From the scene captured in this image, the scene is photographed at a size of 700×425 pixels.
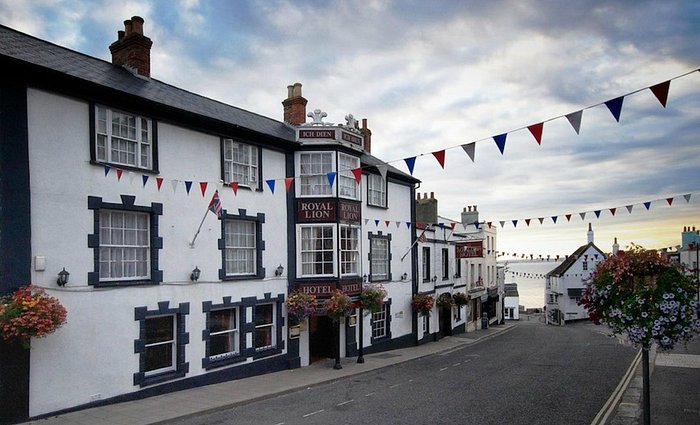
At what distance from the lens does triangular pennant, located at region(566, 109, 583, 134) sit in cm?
1131

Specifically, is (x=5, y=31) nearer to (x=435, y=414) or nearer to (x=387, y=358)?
(x=435, y=414)

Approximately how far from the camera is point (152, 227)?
15.5 m

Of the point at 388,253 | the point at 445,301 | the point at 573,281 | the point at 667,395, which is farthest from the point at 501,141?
the point at 573,281

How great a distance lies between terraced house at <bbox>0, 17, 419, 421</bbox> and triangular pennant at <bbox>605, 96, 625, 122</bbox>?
23.4ft

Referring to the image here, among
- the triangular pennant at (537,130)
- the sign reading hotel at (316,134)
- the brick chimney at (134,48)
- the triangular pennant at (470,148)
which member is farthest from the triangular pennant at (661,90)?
the brick chimney at (134,48)

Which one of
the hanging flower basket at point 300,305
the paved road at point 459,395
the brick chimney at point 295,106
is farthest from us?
the brick chimney at point 295,106

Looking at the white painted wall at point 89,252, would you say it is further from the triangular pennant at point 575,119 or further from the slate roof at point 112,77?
the triangular pennant at point 575,119

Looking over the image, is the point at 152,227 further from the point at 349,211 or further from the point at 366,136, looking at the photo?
the point at 366,136

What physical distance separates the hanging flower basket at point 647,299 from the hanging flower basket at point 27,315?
1230 cm

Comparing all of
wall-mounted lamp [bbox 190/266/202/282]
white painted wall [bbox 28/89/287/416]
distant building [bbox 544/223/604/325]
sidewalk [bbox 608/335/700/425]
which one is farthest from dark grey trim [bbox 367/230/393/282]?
distant building [bbox 544/223/604/325]

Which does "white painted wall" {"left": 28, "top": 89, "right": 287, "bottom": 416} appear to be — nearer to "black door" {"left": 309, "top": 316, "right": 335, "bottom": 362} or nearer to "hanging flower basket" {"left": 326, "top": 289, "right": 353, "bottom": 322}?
"hanging flower basket" {"left": 326, "top": 289, "right": 353, "bottom": 322}

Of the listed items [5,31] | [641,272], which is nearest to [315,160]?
[5,31]

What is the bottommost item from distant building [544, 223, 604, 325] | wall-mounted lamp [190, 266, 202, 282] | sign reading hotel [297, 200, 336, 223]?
distant building [544, 223, 604, 325]

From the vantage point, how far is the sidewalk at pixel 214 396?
12.6 m
